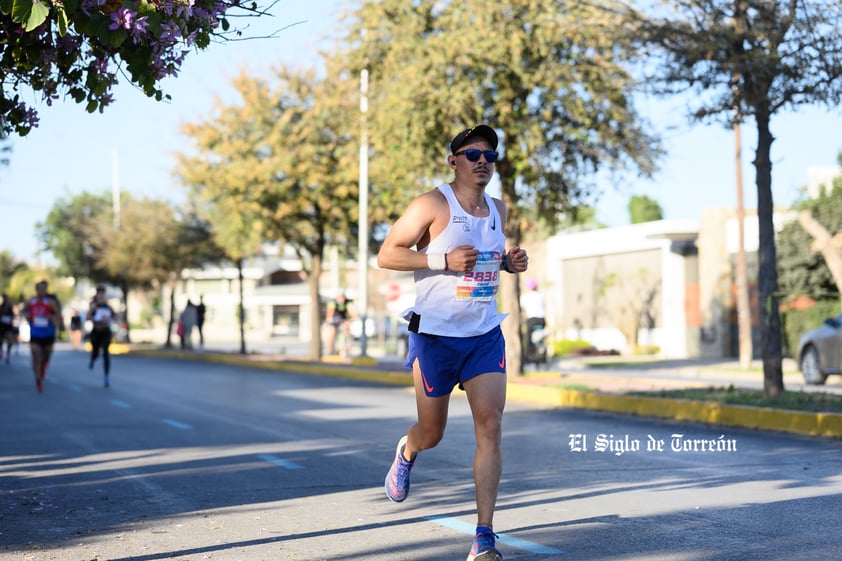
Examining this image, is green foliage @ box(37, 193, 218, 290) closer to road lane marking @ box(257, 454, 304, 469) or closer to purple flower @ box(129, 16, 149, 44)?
road lane marking @ box(257, 454, 304, 469)

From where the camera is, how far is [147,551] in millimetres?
6812

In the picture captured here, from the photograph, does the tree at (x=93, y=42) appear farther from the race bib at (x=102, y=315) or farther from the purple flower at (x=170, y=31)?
the race bib at (x=102, y=315)

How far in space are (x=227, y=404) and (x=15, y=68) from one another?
1099 centimetres

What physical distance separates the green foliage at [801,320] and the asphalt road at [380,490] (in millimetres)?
17970

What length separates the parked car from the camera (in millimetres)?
21984

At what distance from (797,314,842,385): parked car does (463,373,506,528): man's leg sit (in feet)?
55.2

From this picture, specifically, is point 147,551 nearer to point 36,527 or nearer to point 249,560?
point 249,560

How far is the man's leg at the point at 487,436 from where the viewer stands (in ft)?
20.2

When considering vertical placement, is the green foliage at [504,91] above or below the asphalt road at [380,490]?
above

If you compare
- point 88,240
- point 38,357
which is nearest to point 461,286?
point 38,357

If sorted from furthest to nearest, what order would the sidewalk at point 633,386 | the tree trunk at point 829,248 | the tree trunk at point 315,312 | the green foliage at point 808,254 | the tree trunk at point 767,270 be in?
1. the green foliage at point 808,254
2. the tree trunk at point 315,312
3. the tree trunk at point 829,248
4. the tree trunk at point 767,270
5. the sidewalk at point 633,386

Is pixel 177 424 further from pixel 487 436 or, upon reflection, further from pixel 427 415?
pixel 487 436

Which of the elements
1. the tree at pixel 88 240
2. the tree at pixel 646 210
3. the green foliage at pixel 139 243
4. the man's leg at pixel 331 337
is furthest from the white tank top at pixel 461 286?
the tree at pixel 646 210

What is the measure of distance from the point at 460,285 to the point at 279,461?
5.03 metres
